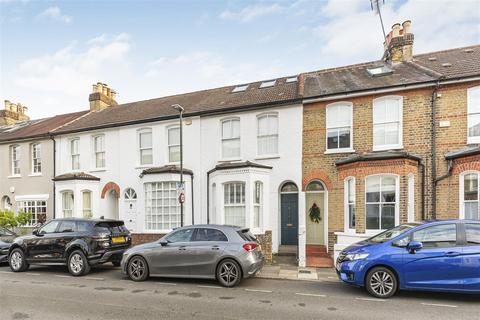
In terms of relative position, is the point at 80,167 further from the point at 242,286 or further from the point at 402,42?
the point at 402,42

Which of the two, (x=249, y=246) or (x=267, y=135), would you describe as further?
(x=267, y=135)

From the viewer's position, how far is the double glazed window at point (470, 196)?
30.2 feet

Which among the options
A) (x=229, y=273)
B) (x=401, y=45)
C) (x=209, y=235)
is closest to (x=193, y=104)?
(x=209, y=235)

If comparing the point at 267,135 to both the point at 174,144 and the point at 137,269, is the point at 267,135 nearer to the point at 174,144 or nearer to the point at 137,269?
the point at 174,144

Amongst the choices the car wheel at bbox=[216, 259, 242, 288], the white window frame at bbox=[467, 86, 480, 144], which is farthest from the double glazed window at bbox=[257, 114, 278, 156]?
the white window frame at bbox=[467, 86, 480, 144]

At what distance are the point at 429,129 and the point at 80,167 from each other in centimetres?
1534

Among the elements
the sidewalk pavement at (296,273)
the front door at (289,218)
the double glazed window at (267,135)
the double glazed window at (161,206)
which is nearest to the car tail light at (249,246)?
the sidewalk pavement at (296,273)

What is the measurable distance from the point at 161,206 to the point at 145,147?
2965 mm

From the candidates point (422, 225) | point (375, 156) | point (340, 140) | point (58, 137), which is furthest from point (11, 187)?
point (422, 225)

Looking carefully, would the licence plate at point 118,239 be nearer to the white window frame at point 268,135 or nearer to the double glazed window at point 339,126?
the white window frame at point 268,135

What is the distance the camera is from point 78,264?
346 inches

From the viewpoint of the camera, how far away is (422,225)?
652 cm

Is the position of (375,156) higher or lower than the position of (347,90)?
lower

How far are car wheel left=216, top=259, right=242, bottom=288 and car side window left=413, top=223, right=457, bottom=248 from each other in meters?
3.96
